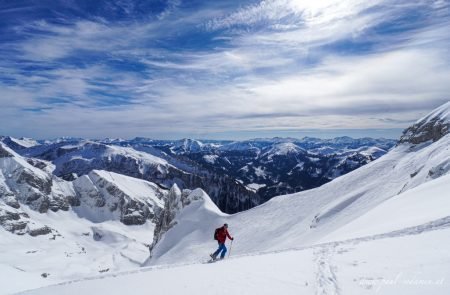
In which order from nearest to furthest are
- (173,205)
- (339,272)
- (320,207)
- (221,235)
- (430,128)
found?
(339,272)
(221,235)
(320,207)
(430,128)
(173,205)

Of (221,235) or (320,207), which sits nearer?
(221,235)

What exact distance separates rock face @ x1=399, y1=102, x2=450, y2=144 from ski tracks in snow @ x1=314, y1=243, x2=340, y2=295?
76.8 meters

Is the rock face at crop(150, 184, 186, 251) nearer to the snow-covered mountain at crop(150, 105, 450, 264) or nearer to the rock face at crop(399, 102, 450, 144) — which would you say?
the snow-covered mountain at crop(150, 105, 450, 264)

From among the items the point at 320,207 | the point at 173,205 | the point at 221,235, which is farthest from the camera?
the point at 173,205

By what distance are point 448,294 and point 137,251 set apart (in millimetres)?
201225

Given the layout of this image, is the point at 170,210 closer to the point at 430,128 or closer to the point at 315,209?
the point at 315,209

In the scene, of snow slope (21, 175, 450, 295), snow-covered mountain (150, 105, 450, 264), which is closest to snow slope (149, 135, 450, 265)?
snow-covered mountain (150, 105, 450, 264)

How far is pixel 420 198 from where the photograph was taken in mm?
29359

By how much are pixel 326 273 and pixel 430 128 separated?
296 ft

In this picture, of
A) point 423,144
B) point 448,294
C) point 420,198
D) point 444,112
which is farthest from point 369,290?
point 444,112

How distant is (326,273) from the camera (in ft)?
47.4

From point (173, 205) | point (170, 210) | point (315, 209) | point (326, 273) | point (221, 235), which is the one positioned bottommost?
point (170, 210)

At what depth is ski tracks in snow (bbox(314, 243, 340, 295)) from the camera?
12.5 meters

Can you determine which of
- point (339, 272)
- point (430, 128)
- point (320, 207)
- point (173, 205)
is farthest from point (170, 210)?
point (339, 272)
